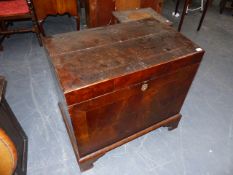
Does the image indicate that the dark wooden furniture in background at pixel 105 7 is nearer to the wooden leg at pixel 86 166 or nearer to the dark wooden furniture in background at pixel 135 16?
the dark wooden furniture in background at pixel 135 16

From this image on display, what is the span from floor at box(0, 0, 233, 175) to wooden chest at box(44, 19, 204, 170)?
0.64 feet

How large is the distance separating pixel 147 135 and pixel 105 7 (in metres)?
1.70

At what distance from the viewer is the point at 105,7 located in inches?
97.0

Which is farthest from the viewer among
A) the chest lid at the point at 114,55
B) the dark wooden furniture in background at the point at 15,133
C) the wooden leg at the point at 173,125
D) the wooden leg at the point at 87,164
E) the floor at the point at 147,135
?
the wooden leg at the point at 173,125

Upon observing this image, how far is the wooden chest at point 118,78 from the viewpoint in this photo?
3.07ft

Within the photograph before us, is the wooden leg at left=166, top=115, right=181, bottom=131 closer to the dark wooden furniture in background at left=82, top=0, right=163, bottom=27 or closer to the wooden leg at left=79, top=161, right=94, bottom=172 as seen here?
the wooden leg at left=79, top=161, right=94, bottom=172

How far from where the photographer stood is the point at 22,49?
2441mm

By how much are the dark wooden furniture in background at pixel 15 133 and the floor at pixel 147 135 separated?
0.08 meters

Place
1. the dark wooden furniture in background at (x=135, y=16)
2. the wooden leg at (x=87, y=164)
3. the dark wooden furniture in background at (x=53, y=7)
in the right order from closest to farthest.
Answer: the wooden leg at (x=87, y=164) < the dark wooden furniture in background at (x=135, y=16) < the dark wooden furniture in background at (x=53, y=7)

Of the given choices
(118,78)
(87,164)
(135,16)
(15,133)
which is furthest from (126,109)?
(135,16)

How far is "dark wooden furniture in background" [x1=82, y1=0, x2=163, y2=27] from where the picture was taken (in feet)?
7.91

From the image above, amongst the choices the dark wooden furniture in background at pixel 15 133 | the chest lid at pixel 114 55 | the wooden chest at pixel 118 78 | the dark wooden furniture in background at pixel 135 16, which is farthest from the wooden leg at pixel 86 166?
the dark wooden furniture in background at pixel 135 16

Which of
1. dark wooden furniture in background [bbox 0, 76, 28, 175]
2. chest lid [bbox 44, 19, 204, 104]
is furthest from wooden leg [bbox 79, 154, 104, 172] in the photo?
chest lid [bbox 44, 19, 204, 104]

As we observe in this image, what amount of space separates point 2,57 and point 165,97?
2.02 metres
